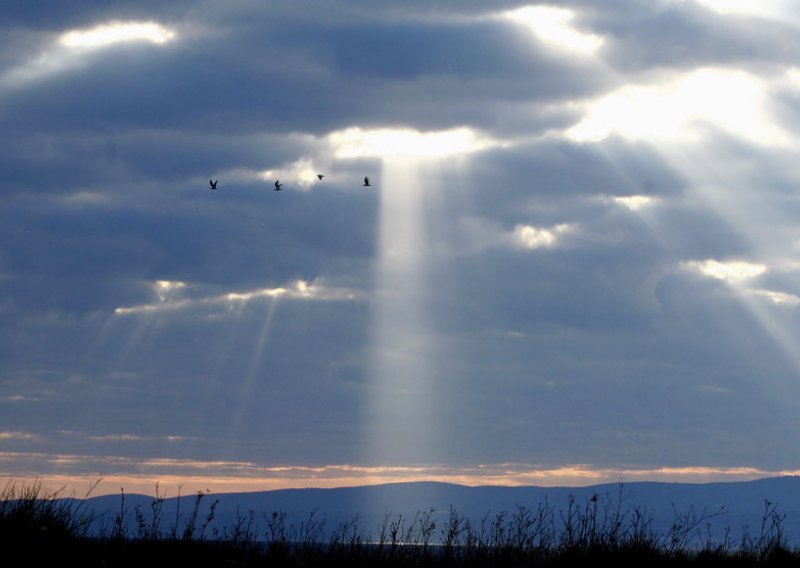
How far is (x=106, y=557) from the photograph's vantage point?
66.8 ft

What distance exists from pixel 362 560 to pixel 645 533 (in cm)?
705

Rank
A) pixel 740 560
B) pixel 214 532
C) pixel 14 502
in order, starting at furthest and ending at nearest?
pixel 740 560 < pixel 214 532 < pixel 14 502

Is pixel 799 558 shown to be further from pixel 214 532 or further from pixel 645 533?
pixel 214 532

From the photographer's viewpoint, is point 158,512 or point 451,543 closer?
point 158,512

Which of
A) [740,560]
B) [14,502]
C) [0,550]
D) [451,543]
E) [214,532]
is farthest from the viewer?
[740,560]

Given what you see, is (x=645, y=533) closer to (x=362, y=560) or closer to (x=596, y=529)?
(x=596, y=529)

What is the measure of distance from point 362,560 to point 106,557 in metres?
5.30

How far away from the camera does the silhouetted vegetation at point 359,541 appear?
66.2 ft

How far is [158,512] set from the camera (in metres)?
21.5

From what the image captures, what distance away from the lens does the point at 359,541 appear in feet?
74.8

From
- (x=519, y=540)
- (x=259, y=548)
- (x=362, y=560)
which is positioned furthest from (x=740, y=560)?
(x=259, y=548)

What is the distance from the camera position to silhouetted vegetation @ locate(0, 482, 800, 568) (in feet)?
66.2

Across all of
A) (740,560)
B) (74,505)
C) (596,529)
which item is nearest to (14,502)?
(74,505)

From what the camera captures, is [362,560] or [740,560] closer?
[362,560]
